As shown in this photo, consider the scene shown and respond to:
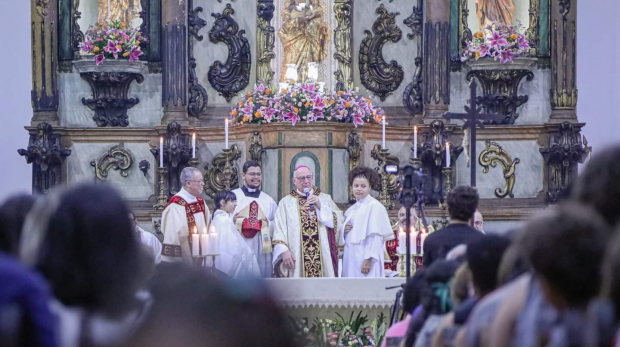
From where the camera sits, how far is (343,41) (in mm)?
12680

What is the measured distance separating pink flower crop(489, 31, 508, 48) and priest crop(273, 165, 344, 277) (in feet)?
9.61

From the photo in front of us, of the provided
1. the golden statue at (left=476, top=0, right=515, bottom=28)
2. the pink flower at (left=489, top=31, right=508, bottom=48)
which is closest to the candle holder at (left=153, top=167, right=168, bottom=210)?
the pink flower at (left=489, top=31, right=508, bottom=48)

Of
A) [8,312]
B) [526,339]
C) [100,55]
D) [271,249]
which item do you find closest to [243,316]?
[8,312]

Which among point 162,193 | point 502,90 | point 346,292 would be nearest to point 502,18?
point 502,90

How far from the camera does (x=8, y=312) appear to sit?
245 centimetres

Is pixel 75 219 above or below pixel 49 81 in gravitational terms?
below

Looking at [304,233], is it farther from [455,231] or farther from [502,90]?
[455,231]

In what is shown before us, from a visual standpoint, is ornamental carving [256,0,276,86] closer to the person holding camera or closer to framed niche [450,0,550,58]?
framed niche [450,0,550,58]

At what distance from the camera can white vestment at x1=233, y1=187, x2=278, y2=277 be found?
10.5 meters

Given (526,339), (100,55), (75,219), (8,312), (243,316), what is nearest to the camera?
(243,316)

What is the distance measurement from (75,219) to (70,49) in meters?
10.2

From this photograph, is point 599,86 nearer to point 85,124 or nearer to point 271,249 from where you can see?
point 271,249

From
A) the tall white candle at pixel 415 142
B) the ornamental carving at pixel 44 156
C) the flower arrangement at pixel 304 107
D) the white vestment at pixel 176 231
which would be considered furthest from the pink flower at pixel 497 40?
the ornamental carving at pixel 44 156

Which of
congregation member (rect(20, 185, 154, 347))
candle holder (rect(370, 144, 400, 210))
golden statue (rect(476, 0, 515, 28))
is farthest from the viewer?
golden statue (rect(476, 0, 515, 28))
